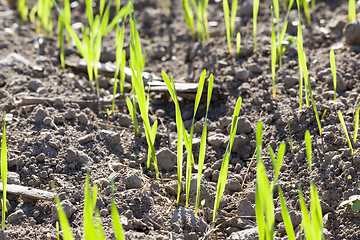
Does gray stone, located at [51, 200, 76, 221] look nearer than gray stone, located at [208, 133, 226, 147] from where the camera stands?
Yes

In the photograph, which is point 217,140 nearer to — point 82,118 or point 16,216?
point 82,118

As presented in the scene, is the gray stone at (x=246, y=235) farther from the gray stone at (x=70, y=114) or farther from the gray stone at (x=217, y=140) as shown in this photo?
the gray stone at (x=70, y=114)

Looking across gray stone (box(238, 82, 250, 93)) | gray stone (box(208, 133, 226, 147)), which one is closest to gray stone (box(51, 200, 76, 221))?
gray stone (box(208, 133, 226, 147))

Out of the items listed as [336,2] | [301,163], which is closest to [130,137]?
[301,163]

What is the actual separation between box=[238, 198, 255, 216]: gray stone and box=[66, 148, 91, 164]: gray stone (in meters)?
0.62

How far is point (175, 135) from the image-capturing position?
1.72 m

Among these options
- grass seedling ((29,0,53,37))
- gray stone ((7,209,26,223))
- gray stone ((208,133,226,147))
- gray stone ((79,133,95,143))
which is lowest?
gray stone ((7,209,26,223))

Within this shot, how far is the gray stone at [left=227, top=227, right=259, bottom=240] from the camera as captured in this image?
1104mm

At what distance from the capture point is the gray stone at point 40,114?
1.62m

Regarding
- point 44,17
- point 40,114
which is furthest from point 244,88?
point 44,17

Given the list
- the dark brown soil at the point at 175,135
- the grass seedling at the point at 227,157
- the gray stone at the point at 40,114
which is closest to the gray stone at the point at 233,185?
the dark brown soil at the point at 175,135

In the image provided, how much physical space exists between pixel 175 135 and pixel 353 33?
3.79ft

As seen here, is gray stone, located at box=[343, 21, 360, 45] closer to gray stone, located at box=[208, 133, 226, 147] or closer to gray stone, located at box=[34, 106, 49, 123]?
gray stone, located at box=[208, 133, 226, 147]

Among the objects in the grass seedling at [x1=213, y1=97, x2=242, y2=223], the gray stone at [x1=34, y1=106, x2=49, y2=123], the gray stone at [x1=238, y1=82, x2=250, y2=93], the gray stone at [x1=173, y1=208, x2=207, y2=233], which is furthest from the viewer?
the gray stone at [x1=238, y1=82, x2=250, y2=93]
